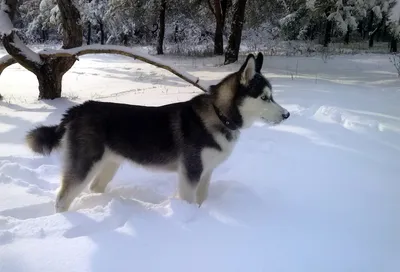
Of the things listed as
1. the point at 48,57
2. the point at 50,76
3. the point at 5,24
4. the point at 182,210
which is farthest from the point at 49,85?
the point at 182,210

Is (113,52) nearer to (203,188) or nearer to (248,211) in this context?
(203,188)

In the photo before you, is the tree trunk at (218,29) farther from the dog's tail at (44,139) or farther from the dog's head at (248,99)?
the dog's tail at (44,139)

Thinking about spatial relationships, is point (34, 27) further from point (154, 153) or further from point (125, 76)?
point (154, 153)

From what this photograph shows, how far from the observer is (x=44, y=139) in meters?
3.68

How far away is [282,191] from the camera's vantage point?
3.80 meters

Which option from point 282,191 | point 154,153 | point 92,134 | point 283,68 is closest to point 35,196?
point 92,134

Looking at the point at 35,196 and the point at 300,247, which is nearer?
the point at 300,247

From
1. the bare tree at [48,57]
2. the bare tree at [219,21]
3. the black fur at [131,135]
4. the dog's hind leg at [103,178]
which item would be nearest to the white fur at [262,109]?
the black fur at [131,135]

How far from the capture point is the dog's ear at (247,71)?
351 cm

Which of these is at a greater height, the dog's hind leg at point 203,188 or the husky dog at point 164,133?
the husky dog at point 164,133

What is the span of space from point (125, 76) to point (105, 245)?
13283 millimetres

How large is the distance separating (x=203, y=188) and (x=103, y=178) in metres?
1.15

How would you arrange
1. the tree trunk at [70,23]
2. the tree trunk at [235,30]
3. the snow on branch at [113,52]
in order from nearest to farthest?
the snow on branch at [113,52] → the tree trunk at [70,23] → the tree trunk at [235,30]

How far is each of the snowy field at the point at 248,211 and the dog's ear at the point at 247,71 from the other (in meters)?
1.11
